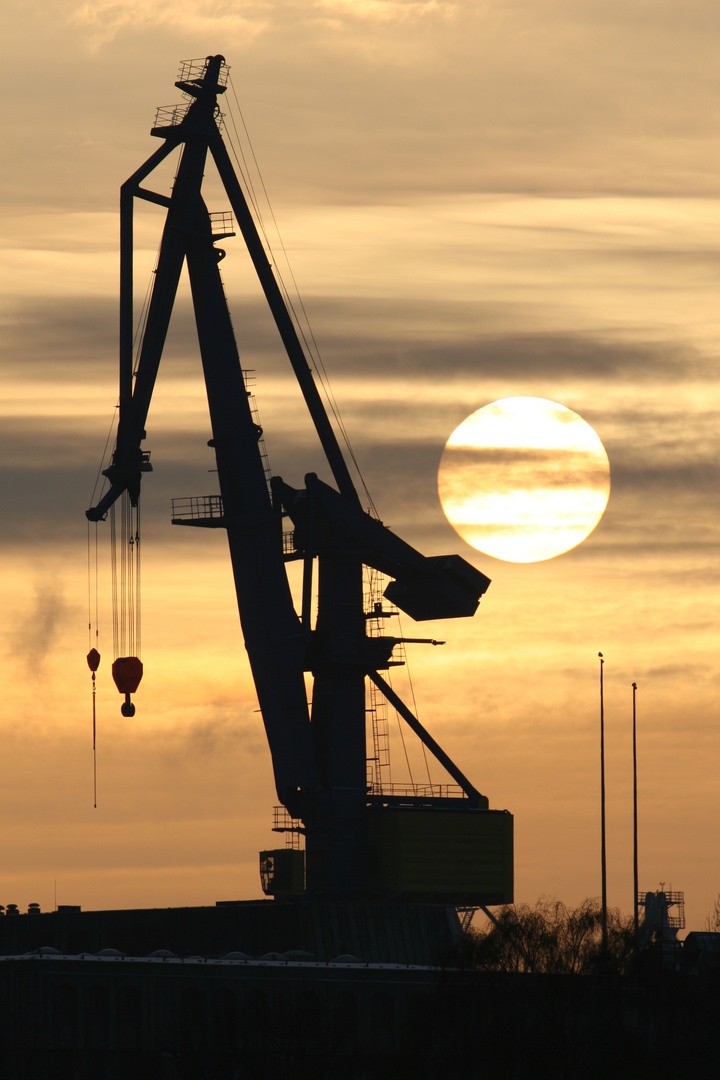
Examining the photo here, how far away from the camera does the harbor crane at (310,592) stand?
87.6 meters

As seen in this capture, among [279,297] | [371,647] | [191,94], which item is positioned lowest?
[371,647]

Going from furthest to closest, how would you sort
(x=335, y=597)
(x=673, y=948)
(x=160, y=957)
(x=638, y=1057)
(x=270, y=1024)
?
(x=335, y=597), (x=673, y=948), (x=160, y=957), (x=270, y=1024), (x=638, y=1057)

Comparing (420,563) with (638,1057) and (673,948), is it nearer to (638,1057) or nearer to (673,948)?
(673,948)

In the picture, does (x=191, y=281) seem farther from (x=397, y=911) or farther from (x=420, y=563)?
(x=397, y=911)

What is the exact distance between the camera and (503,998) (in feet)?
216

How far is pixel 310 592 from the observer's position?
8919 centimetres

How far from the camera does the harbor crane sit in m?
87.6

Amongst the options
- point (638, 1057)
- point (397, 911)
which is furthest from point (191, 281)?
point (638, 1057)

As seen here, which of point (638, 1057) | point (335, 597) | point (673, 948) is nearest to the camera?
point (638, 1057)

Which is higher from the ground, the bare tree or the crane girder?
the crane girder

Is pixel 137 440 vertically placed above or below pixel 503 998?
above

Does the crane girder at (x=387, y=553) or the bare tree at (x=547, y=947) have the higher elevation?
the crane girder at (x=387, y=553)

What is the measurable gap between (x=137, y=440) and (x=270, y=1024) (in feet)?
87.8

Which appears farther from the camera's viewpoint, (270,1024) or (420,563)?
(420,563)
